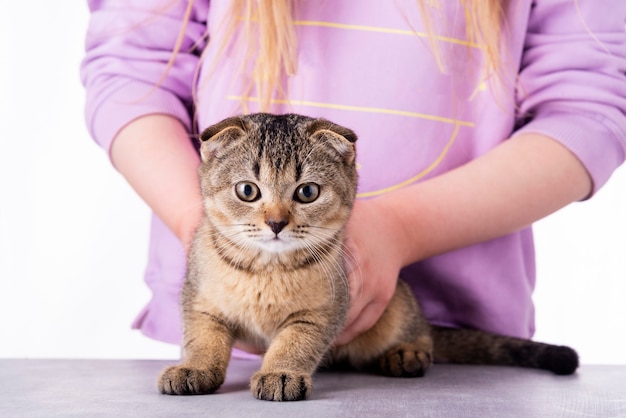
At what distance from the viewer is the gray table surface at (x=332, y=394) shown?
101 cm

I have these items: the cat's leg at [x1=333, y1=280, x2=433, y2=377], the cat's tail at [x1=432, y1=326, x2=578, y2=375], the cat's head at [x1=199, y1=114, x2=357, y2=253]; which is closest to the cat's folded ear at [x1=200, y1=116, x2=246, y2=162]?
the cat's head at [x1=199, y1=114, x2=357, y2=253]

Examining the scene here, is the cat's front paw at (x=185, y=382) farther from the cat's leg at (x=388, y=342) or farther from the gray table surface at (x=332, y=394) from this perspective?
the cat's leg at (x=388, y=342)

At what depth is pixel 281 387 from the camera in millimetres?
1101

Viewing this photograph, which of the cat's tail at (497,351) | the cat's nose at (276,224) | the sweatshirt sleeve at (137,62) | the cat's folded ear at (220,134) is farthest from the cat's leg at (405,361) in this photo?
the sweatshirt sleeve at (137,62)

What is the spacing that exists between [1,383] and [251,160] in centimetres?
50

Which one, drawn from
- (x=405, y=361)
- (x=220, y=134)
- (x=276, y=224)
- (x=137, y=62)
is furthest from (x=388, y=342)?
(x=137, y=62)

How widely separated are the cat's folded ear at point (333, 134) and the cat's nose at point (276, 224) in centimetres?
15

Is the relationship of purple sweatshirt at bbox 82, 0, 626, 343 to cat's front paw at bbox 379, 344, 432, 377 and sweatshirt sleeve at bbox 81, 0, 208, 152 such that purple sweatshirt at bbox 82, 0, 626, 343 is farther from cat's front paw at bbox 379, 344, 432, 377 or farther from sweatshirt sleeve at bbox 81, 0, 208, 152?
cat's front paw at bbox 379, 344, 432, 377

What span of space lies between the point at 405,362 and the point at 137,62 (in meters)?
0.83

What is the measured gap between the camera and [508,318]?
1.69 meters

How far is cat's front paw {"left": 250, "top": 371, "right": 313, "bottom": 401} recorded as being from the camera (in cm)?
110

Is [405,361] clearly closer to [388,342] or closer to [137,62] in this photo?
[388,342]

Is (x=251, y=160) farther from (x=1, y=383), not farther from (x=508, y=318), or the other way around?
(x=508, y=318)

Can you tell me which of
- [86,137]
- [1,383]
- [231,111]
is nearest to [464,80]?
[231,111]
